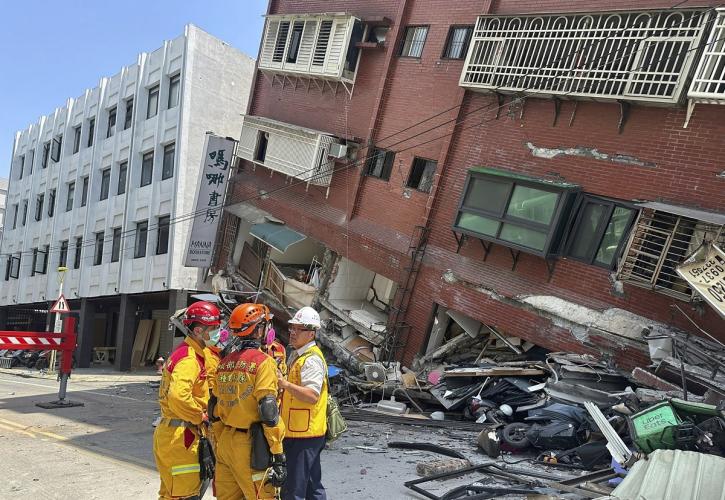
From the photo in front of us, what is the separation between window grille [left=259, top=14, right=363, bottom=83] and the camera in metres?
14.4

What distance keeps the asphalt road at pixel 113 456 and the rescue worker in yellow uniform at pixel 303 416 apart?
4.39ft

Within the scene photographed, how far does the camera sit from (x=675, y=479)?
14.7ft

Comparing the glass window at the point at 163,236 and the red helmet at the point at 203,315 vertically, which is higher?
the red helmet at the point at 203,315

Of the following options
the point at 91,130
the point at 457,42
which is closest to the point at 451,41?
the point at 457,42

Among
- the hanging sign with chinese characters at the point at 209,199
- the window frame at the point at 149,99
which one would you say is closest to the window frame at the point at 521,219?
the hanging sign with chinese characters at the point at 209,199

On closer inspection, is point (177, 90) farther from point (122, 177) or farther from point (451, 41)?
point (451, 41)

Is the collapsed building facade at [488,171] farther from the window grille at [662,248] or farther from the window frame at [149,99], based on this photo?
the window frame at [149,99]

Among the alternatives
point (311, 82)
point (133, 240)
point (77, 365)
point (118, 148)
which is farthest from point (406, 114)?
point (77, 365)

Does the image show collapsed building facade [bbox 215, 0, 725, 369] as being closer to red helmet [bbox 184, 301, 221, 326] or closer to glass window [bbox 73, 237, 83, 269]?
red helmet [bbox 184, 301, 221, 326]

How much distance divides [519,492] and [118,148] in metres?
23.8

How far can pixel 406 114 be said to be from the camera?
13.5 metres

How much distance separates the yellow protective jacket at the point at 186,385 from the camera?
179 inches

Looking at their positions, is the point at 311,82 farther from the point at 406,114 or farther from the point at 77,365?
the point at 77,365

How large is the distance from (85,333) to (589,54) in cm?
2255
